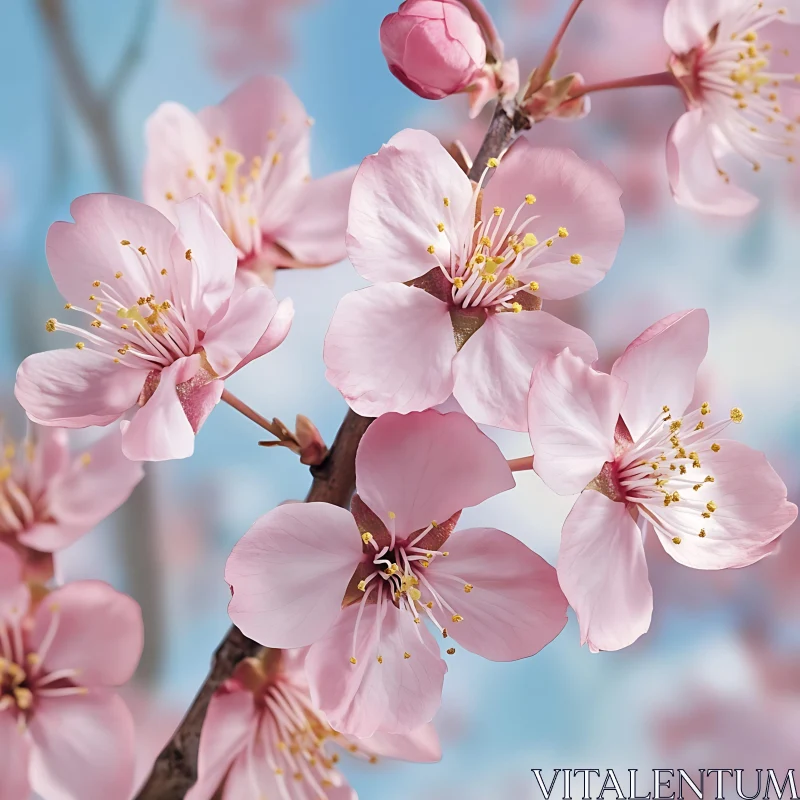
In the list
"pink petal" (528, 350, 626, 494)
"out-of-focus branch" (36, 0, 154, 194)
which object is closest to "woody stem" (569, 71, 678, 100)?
"pink petal" (528, 350, 626, 494)

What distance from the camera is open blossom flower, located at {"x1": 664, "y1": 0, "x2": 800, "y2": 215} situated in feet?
2.26

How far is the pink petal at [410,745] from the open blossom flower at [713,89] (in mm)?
490

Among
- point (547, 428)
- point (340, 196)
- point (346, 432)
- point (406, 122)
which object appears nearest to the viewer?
point (547, 428)

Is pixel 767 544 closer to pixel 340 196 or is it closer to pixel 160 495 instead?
pixel 340 196

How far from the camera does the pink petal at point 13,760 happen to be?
26.6 inches

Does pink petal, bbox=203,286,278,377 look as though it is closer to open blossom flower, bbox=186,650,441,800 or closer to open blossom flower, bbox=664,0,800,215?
open blossom flower, bbox=186,650,441,800

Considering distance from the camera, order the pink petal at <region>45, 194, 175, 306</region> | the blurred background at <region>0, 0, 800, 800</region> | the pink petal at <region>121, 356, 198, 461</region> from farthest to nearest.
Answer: the blurred background at <region>0, 0, 800, 800</region>
the pink petal at <region>45, 194, 175, 306</region>
the pink petal at <region>121, 356, 198, 461</region>

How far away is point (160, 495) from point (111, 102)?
0.53 m

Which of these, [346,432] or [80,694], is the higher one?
[346,432]

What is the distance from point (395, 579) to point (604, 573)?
0.14 meters

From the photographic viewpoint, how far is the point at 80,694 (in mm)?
703

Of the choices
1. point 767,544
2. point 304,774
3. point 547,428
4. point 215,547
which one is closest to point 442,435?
point 547,428

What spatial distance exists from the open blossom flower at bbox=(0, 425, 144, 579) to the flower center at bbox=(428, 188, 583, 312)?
1.24ft

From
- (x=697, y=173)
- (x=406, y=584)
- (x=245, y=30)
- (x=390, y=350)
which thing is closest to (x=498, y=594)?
(x=406, y=584)
